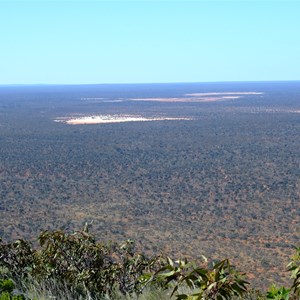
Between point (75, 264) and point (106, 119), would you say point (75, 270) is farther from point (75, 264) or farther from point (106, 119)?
point (106, 119)

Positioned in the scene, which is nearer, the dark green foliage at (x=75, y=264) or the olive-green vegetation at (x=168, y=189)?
the dark green foliage at (x=75, y=264)

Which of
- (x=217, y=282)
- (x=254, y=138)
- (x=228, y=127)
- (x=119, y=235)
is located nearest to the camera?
(x=217, y=282)

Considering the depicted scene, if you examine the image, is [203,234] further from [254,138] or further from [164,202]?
[254,138]

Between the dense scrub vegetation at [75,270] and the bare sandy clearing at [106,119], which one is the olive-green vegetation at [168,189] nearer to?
the dense scrub vegetation at [75,270]

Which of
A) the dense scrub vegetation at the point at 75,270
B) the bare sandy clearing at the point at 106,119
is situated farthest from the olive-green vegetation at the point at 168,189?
the bare sandy clearing at the point at 106,119

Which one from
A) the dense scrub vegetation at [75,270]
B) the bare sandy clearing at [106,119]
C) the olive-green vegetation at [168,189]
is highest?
the dense scrub vegetation at [75,270]

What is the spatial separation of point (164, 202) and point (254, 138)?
23.6 m

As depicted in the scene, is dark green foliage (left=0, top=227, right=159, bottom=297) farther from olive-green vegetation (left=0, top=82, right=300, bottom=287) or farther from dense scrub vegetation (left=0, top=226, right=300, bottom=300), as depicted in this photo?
olive-green vegetation (left=0, top=82, right=300, bottom=287)

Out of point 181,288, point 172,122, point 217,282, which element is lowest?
point 172,122

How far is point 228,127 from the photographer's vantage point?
54031 mm

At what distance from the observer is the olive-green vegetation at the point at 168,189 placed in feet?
58.1

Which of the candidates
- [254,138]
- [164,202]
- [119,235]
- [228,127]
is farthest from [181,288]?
[228,127]

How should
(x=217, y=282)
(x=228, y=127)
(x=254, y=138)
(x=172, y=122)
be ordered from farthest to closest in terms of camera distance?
1. (x=172, y=122)
2. (x=228, y=127)
3. (x=254, y=138)
4. (x=217, y=282)

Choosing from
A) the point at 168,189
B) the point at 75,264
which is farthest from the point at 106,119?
the point at 75,264
